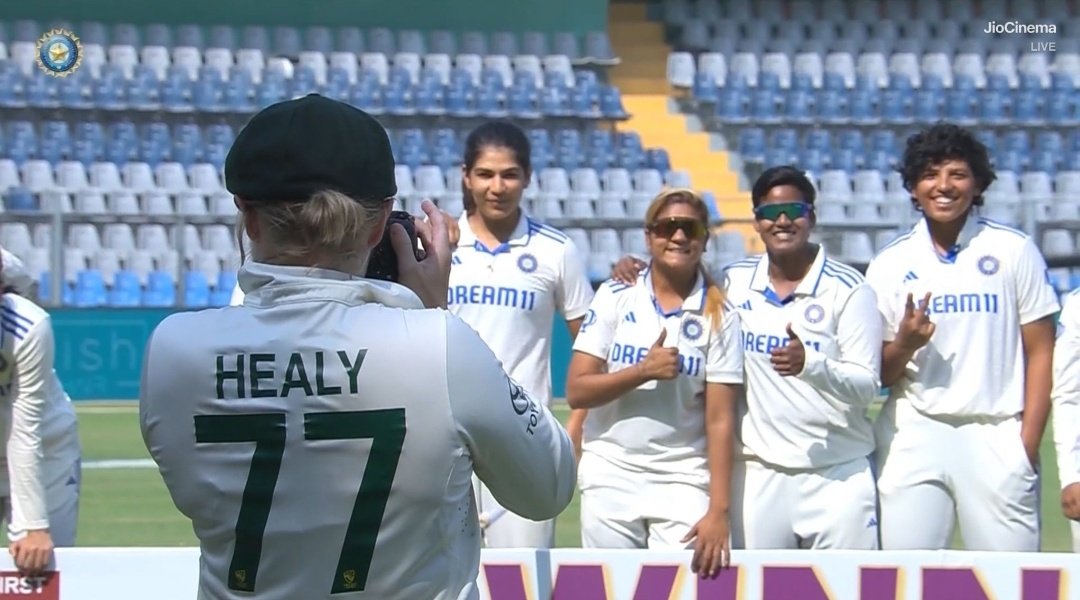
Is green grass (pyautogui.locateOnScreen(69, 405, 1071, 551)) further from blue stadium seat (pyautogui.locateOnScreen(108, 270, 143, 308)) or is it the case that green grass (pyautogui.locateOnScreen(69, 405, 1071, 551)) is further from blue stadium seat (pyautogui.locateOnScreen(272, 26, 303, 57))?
blue stadium seat (pyautogui.locateOnScreen(272, 26, 303, 57))

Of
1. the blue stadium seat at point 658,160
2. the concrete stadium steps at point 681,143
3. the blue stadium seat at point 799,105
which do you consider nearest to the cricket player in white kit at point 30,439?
the concrete stadium steps at point 681,143

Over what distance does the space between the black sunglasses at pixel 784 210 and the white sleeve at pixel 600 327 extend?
1.91 ft

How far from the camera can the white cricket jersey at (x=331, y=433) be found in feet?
6.68

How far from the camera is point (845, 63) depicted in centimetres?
2408

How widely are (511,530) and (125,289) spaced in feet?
38.7

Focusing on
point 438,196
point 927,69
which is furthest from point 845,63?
point 438,196

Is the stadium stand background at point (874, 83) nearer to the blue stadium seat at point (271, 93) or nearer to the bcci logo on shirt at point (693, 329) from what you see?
the blue stadium seat at point (271, 93)

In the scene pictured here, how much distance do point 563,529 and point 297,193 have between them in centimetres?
697

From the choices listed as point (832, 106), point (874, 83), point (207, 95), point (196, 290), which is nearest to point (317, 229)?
point (196, 290)

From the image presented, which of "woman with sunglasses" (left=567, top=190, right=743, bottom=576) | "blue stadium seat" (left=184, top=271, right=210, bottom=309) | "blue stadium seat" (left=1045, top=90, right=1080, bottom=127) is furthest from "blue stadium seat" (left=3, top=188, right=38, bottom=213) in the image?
"blue stadium seat" (left=1045, top=90, right=1080, bottom=127)

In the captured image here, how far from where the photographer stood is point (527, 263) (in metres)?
5.39

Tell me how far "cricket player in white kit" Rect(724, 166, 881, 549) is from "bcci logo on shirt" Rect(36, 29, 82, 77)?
16.7 m

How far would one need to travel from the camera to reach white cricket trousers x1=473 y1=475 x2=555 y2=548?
5230mm

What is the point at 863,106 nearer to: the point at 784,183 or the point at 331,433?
the point at 784,183
